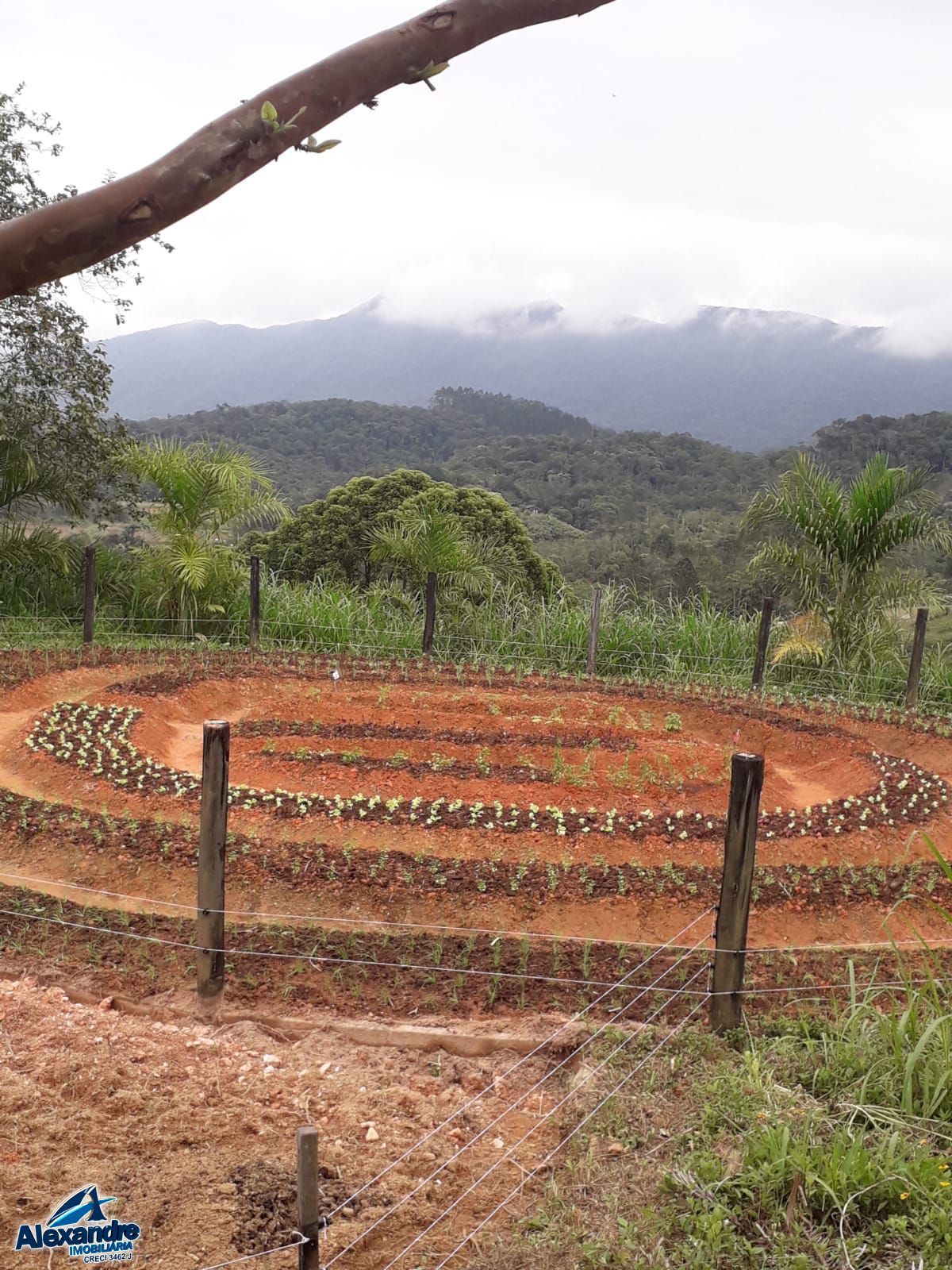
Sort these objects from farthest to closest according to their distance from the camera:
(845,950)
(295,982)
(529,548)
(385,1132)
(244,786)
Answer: (529,548) → (244,786) → (845,950) → (295,982) → (385,1132)

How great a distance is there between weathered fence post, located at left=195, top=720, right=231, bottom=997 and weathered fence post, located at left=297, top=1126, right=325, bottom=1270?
6.45 ft

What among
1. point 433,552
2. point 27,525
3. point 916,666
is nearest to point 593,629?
point 433,552

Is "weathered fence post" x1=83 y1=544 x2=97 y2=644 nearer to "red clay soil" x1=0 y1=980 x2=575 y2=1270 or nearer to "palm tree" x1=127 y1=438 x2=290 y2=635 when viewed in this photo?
"palm tree" x1=127 y1=438 x2=290 y2=635

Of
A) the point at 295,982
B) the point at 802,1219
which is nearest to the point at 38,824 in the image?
the point at 295,982

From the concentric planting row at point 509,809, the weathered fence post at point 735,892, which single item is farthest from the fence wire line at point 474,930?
the concentric planting row at point 509,809

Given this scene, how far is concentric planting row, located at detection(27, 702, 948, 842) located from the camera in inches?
268

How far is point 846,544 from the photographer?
37.9ft

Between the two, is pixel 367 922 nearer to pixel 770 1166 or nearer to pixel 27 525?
pixel 770 1166

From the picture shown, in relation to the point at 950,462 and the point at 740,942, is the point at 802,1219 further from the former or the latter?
the point at 950,462

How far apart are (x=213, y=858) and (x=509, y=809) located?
3060mm

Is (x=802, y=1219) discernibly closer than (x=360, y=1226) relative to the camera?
Yes

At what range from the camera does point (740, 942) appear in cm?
402

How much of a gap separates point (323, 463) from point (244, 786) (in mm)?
34177

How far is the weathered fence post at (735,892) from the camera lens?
3.89 meters
